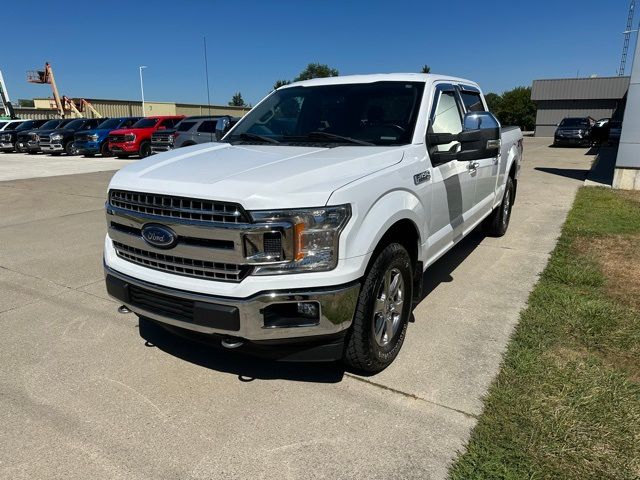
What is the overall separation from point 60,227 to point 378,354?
20.9 feet

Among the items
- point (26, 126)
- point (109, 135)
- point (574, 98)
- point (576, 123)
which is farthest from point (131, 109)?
point (574, 98)

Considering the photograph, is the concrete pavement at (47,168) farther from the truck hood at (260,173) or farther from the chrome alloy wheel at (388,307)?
the chrome alloy wheel at (388,307)

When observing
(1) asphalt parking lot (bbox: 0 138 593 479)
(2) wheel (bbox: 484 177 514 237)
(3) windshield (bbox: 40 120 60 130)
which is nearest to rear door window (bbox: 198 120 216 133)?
(2) wheel (bbox: 484 177 514 237)

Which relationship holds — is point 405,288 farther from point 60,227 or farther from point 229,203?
point 60,227

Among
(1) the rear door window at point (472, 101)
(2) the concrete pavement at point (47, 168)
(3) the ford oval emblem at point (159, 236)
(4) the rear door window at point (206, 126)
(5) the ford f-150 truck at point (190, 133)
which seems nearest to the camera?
(3) the ford oval emblem at point (159, 236)

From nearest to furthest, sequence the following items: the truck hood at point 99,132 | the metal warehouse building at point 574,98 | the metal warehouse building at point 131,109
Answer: the truck hood at point 99,132, the metal warehouse building at point 574,98, the metal warehouse building at point 131,109

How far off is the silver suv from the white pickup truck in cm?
1306

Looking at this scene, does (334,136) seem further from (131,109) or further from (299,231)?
(131,109)

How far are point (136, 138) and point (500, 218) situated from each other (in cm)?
1719

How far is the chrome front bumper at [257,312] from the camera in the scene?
2.52m

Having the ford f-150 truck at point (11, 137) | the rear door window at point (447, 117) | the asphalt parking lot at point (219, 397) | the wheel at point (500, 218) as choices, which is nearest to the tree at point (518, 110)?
the ford f-150 truck at point (11, 137)

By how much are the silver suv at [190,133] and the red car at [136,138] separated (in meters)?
2.79

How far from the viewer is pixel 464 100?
4.82m

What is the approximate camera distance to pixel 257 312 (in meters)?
2.53
